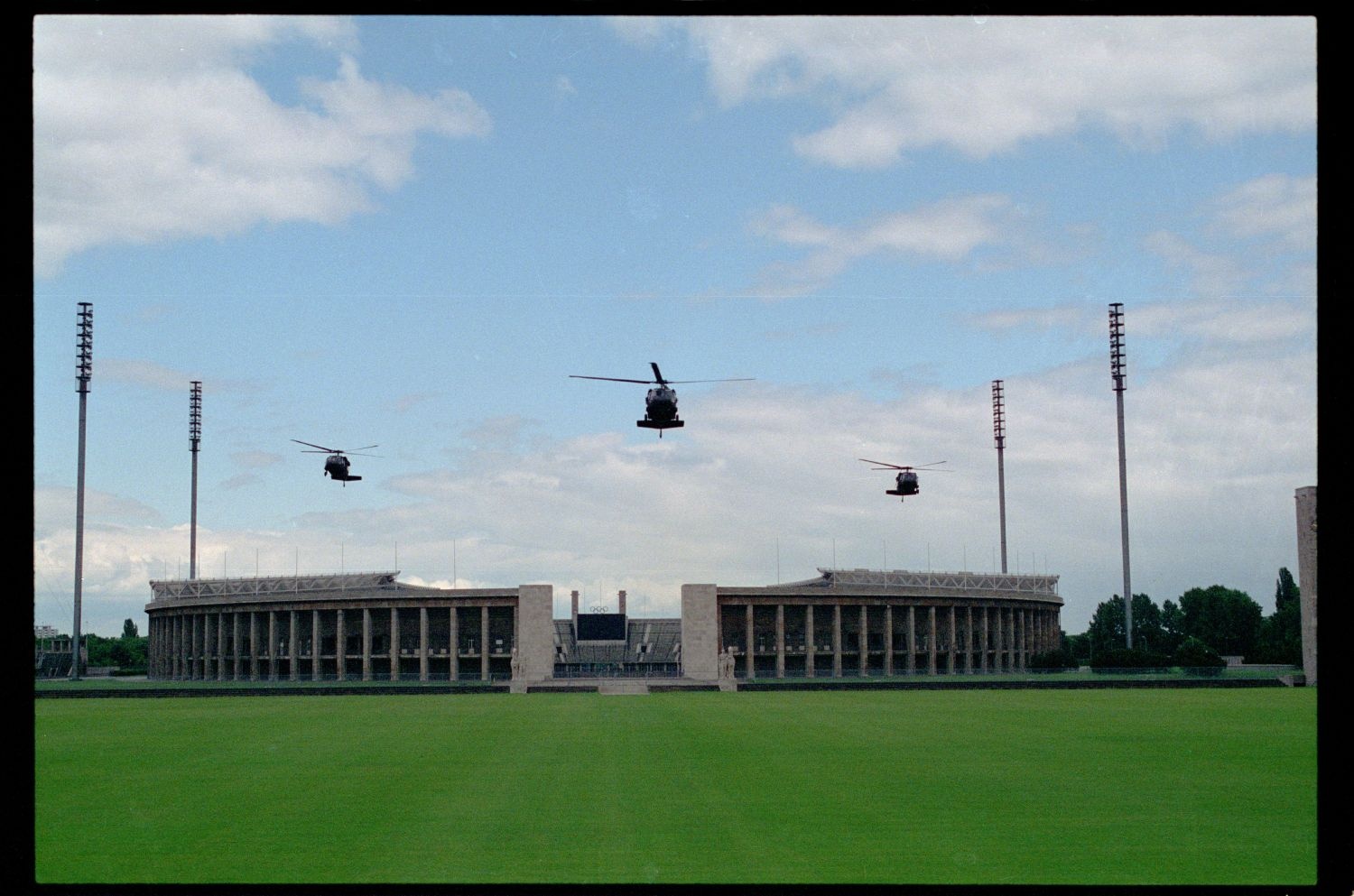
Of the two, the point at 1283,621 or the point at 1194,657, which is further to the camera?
the point at 1283,621

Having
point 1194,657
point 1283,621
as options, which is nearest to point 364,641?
point 1194,657

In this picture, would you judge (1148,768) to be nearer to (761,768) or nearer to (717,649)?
(761,768)

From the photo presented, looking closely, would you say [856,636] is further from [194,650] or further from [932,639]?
[194,650]

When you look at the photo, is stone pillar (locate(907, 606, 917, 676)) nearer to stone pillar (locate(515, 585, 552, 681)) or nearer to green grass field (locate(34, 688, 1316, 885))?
stone pillar (locate(515, 585, 552, 681))

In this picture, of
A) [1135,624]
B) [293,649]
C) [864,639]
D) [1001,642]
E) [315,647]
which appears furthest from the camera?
[1135,624]

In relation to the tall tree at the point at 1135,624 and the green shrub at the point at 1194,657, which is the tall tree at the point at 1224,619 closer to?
the tall tree at the point at 1135,624

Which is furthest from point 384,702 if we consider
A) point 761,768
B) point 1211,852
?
point 1211,852

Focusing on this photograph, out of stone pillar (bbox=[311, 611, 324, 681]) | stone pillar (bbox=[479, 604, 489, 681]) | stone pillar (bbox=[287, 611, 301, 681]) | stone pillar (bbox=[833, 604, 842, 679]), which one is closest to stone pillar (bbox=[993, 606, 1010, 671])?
stone pillar (bbox=[833, 604, 842, 679])
